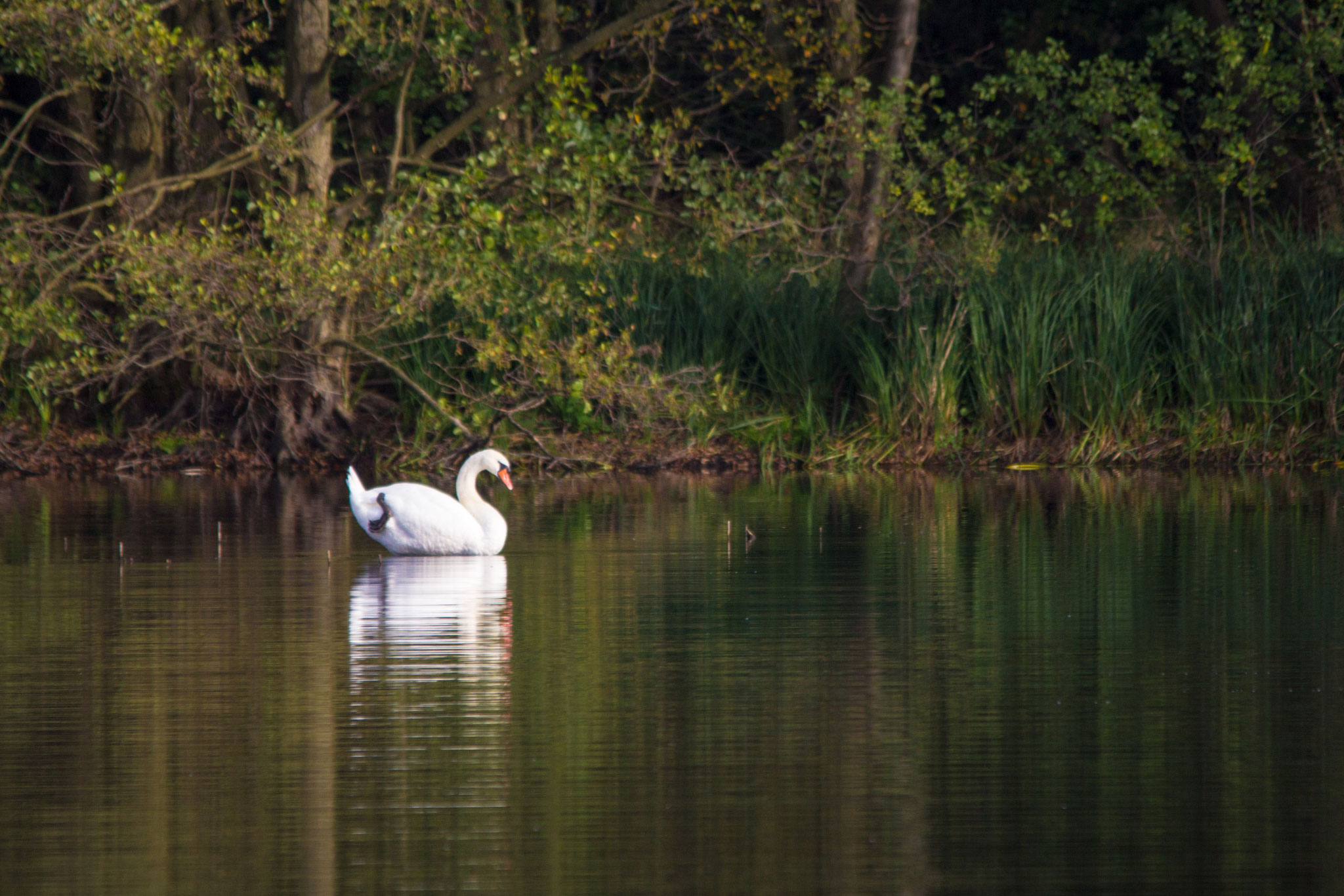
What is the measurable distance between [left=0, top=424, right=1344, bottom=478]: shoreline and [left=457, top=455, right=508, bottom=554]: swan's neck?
577cm

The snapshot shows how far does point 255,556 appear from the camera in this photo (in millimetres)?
11789

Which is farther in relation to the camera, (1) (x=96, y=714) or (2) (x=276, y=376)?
(2) (x=276, y=376)

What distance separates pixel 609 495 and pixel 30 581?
6.49 meters

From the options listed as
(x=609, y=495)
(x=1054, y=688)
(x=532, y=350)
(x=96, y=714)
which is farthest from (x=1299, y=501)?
(x=96, y=714)

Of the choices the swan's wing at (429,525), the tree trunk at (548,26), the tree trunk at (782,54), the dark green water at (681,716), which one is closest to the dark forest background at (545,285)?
the tree trunk at (782,54)

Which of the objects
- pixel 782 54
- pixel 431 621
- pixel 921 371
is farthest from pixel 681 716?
pixel 782 54

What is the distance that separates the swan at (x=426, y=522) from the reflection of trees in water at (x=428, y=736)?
1.55 meters

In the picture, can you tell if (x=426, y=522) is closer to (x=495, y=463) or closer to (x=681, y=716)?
(x=495, y=463)

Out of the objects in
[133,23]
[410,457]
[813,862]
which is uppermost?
[133,23]

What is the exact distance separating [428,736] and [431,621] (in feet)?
9.03

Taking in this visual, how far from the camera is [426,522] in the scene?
39.9ft

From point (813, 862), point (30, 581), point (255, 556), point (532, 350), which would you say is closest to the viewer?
point (813, 862)

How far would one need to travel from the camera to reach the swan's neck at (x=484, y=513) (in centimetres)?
1200

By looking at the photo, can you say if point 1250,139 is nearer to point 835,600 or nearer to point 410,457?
point 410,457
